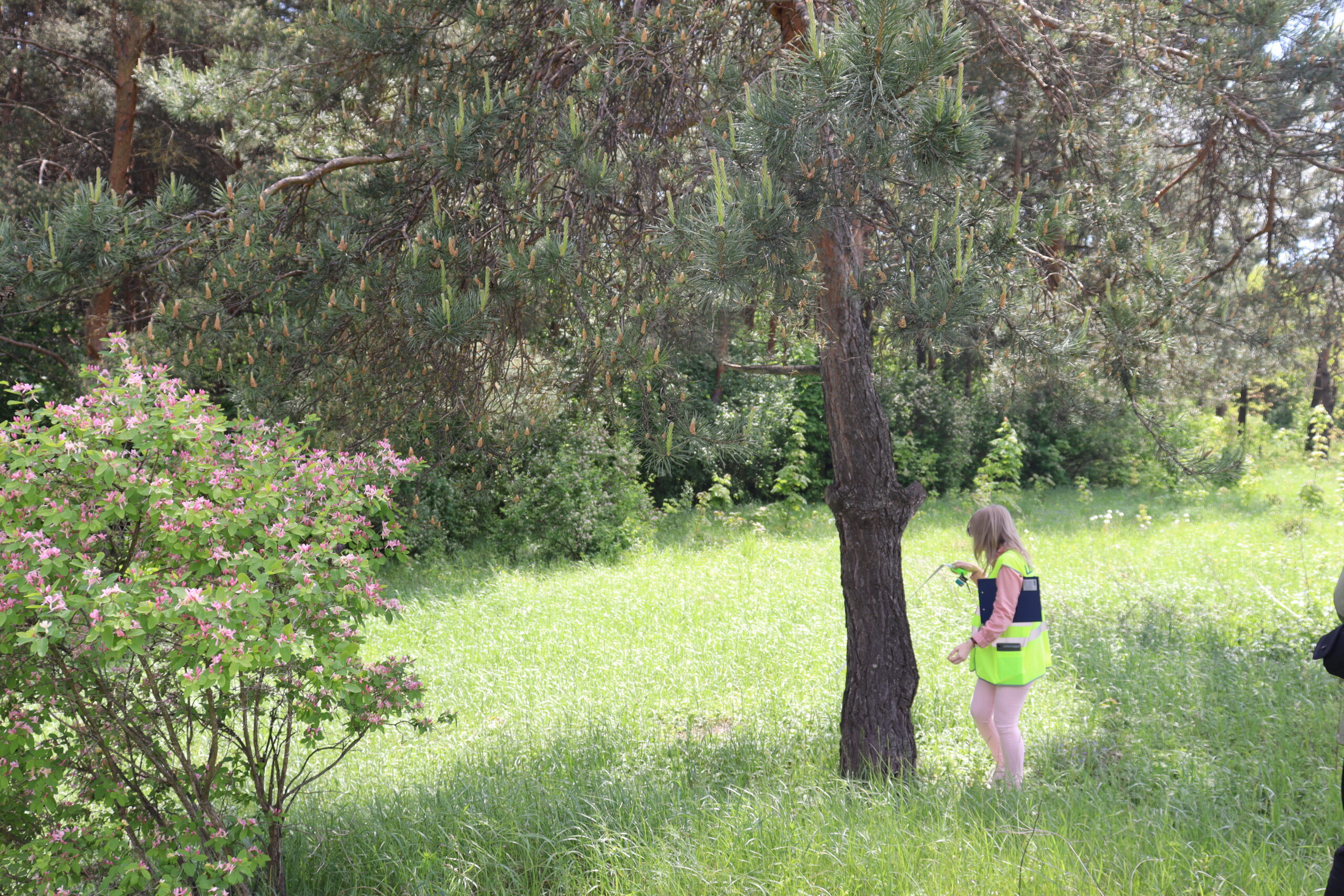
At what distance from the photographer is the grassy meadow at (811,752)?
2977 mm

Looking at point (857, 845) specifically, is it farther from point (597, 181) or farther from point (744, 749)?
point (597, 181)

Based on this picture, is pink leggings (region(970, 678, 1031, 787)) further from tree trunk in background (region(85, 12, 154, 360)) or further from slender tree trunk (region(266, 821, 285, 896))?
tree trunk in background (region(85, 12, 154, 360))

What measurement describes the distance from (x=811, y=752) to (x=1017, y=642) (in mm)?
1295

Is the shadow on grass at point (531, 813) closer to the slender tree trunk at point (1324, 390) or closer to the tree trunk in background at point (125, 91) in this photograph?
the tree trunk in background at point (125, 91)

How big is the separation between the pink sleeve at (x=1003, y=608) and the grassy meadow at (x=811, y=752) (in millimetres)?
678

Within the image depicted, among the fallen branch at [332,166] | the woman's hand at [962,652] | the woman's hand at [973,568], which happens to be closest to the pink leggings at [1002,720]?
the woman's hand at [962,652]

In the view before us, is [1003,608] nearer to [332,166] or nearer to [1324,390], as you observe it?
[332,166]

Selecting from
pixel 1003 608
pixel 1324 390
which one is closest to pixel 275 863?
pixel 1003 608

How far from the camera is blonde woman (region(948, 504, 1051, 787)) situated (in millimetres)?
3977

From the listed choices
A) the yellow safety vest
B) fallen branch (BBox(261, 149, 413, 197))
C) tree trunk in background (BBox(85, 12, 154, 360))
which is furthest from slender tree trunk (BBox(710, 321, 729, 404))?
tree trunk in background (BBox(85, 12, 154, 360))

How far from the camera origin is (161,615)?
245cm

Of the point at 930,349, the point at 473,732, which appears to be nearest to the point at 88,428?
the point at 930,349

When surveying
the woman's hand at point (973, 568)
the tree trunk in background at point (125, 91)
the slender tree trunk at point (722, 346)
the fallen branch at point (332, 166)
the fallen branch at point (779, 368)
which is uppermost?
the tree trunk in background at point (125, 91)

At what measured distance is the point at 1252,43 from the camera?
4.29 m
